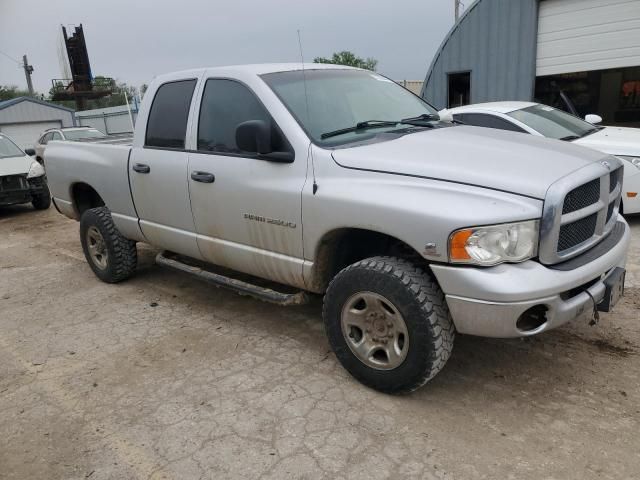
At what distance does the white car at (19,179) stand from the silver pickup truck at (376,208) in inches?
272

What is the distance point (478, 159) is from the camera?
115 inches

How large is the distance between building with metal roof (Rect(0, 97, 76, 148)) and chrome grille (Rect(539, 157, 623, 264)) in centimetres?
2837

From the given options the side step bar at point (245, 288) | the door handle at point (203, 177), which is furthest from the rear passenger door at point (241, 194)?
the side step bar at point (245, 288)

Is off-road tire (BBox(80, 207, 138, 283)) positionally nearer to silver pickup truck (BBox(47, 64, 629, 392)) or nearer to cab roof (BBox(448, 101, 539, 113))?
silver pickup truck (BBox(47, 64, 629, 392))

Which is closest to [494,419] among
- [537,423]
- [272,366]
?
[537,423]

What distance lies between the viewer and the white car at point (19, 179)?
10102 mm

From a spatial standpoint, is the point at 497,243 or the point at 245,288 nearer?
the point at 497,243

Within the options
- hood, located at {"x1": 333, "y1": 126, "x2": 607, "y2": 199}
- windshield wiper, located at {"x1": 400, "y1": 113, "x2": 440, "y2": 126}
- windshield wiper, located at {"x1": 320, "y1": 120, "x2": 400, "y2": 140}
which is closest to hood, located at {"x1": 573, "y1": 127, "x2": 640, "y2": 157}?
windshield wiper, located at {"x1": 400, "y1": 113, "x2": 440, "y2": 126}

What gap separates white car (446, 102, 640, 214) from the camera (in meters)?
6.06

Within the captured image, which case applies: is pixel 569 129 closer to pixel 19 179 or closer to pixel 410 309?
pixel 410 309

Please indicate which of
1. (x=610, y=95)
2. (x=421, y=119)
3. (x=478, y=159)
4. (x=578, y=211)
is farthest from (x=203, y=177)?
(x=610, y=95)

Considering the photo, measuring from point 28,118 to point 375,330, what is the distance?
28.8 meters

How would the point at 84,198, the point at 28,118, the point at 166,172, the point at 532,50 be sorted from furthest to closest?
the point at 28,118 → the point at 532,50 → the point at 84,198 → the point at 166,172

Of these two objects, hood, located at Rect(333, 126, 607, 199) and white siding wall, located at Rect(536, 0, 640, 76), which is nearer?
hood, located at Rect(333, 126, 607, 199)
